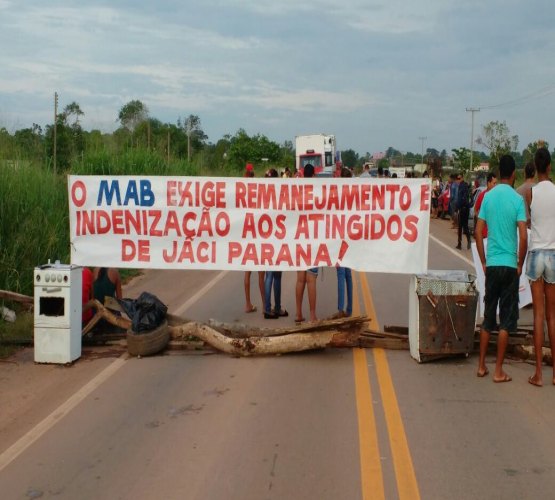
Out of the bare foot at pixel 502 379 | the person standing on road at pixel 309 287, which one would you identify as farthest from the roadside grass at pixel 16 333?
the bare foot at pixel 502 379

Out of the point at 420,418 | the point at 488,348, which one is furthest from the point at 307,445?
the point at 488,348

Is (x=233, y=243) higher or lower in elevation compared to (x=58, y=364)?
higher

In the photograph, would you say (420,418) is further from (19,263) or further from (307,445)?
(19,263)

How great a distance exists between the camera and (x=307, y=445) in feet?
17.9

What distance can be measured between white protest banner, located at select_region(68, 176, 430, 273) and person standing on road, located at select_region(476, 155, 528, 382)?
120cm

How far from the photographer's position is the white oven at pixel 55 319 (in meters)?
7.91

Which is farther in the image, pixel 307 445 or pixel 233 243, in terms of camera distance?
pixel 233 243

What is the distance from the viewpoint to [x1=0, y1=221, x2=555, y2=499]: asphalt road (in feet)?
15.8

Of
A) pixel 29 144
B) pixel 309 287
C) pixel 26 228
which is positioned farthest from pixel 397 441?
pixel 29 144

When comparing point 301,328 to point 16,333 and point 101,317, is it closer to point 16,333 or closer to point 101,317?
point 101,317

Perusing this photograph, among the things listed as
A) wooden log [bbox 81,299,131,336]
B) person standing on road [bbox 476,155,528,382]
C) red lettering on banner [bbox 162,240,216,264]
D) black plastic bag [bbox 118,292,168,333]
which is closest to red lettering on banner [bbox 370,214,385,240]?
person standing on road [bbox 476,155,528,382]

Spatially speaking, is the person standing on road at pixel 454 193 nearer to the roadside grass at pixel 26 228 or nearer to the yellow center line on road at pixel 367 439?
the roadside grass at pixel 26 228

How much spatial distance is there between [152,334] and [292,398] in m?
2.25

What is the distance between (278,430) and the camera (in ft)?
19.1
